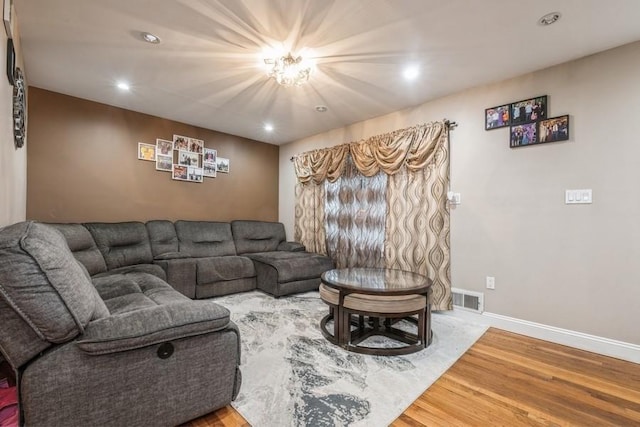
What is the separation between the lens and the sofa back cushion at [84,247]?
293 cm

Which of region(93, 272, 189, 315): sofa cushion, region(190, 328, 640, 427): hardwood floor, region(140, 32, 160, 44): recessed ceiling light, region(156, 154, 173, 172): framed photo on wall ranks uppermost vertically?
region(140, 32, 160, 44): recessed ceiling light

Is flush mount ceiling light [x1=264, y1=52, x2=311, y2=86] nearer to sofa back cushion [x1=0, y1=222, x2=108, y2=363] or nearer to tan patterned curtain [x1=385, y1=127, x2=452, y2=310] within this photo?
tan patterned curtain [x1=385, y1=127, x2=452, y2=310]

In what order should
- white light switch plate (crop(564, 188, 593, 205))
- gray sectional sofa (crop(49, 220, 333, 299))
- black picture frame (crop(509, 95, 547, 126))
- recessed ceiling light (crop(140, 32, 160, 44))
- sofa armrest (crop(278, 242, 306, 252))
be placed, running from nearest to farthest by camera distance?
recessed ceiling light (crop(140, 32, 160, 44)) < white light switch plate (crop(564, 188, 593, 205)) < black picture frame (crop(509, 95, 547, 126)) < gray sectional sofa (crop(49, 220, 333, 299)) < sofa armrest (crop(278, 242, 306, 252))

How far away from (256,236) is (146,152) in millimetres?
1920

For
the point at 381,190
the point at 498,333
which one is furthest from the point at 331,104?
the point at 498,333

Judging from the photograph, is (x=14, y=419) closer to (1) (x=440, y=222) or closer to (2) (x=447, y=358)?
(2) (x=447, y=358)

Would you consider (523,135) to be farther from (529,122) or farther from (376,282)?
(376,282)

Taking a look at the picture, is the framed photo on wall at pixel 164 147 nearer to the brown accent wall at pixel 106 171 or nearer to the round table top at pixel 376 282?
the brown accent wall at pixel 106 171

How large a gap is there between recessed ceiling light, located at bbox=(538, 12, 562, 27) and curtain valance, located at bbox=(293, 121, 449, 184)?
1.22 m

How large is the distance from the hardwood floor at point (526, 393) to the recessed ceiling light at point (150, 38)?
2.59 metres

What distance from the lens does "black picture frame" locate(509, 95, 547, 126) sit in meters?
2.65

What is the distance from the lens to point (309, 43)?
229 centimetres

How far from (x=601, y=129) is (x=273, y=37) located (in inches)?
107

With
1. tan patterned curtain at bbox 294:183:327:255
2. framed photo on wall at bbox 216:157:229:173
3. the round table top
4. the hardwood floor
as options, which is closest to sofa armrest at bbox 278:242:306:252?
tan patterned curtain at bbox 294:183:327:255
